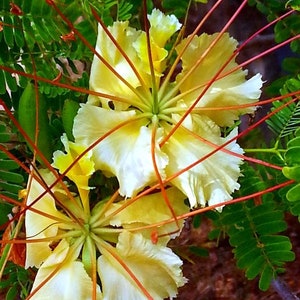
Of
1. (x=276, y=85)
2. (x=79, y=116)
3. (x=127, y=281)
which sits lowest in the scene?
(x=127, y=281)

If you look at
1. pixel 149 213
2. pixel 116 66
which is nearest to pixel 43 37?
pixel 116 66

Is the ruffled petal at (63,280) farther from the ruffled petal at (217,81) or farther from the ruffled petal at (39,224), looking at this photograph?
the ruffled petal at (217,81)

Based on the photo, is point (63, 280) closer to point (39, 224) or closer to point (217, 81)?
point (39, 224)

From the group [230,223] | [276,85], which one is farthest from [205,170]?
[276,85]

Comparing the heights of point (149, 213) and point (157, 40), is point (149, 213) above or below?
below

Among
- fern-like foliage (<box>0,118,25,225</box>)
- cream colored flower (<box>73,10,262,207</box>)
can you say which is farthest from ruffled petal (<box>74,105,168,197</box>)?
fern-like foliage (<box>0,118,25,225</box>)

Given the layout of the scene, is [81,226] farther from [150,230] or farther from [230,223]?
[230,223]
